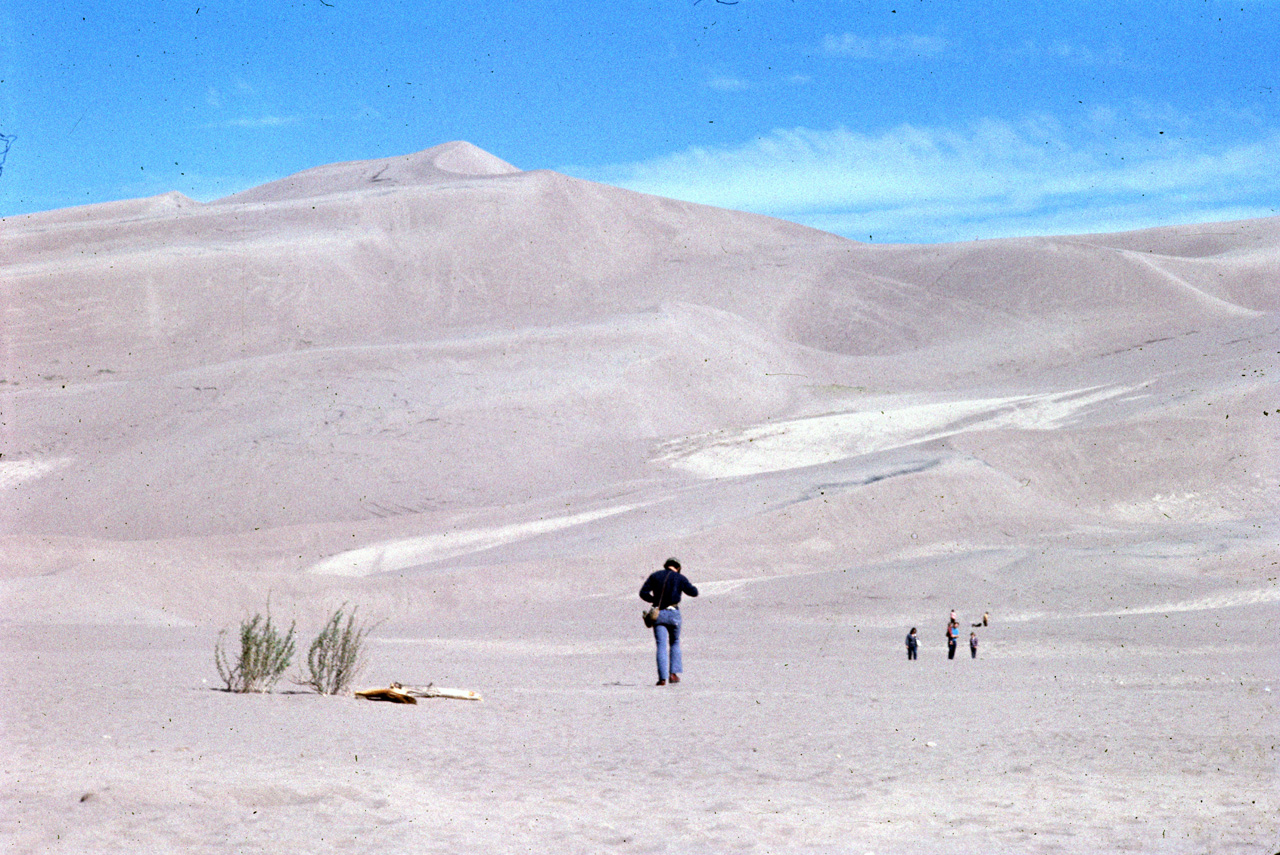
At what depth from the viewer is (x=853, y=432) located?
43.0 m

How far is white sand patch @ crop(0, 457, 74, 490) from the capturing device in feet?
137

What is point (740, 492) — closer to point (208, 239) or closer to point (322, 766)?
point (322, 766)

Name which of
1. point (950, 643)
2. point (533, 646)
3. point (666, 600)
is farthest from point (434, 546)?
point (666, 600)

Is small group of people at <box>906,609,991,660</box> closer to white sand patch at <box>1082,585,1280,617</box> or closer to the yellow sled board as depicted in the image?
white sand patch at <box>1082,585,1280,617</box>

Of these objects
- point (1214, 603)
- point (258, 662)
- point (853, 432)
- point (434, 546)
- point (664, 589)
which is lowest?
point (258, 662)

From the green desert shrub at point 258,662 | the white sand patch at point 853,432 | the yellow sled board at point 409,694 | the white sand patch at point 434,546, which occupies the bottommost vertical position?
the yellow sled board at point 409,694

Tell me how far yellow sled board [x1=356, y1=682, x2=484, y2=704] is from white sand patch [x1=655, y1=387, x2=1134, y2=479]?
2769 centimetres

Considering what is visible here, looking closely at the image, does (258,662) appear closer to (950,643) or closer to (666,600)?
(666,600)

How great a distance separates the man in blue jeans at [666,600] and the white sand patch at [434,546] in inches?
695

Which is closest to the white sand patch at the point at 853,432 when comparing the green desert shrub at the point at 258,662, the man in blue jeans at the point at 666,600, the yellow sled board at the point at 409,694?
the man in blue jeans at the point at 666,600

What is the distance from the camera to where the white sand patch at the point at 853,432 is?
135 ft

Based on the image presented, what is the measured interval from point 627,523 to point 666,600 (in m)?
17.5

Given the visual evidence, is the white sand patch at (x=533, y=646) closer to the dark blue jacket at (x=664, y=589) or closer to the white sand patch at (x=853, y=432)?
the dark blue jacket at (x=664, y=589)

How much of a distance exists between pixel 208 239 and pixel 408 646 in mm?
54516
